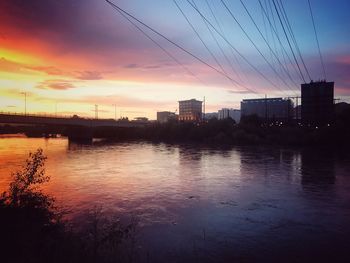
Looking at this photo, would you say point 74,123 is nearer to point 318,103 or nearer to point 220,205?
point 318,103

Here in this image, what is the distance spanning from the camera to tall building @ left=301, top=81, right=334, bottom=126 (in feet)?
349

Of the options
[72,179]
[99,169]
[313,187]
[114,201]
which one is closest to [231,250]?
[114,201]

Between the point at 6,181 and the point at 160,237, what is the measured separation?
77.9 feet

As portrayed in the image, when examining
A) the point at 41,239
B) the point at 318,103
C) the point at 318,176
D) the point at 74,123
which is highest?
the point at 318,103

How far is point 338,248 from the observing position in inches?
736

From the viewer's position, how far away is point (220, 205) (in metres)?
28.2

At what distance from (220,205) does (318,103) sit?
90781 mm

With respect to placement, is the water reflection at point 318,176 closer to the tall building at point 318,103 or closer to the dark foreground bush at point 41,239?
the dark foreground bush at point 41,239

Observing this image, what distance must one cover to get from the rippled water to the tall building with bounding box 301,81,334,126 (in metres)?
60.3

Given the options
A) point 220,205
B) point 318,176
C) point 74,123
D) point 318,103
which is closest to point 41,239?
point 220,205

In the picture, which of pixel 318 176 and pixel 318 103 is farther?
pixel 318 103

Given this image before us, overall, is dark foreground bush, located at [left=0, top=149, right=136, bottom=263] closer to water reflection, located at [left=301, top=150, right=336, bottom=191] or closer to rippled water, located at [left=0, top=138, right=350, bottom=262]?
rippled water, located at [left=0, top=138, right=350, bottom=262]

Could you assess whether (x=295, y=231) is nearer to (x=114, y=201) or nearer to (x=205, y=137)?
(x=114, y=201)

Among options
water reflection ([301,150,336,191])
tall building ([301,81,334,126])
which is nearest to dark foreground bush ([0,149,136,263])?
water reflection ([301,150,336,191])
